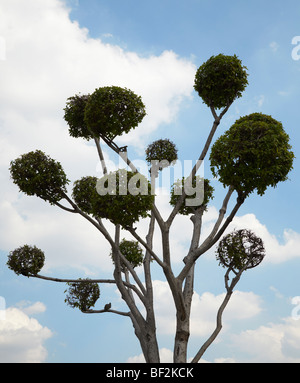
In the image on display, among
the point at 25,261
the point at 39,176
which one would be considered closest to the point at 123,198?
the point at 39,176

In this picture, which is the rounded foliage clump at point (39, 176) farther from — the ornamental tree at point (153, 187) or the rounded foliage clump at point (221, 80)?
the rounded foliage clump at point (221, 80)

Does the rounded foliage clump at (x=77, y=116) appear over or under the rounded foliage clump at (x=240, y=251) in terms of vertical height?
over

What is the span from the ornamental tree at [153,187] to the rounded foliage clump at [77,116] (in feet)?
0.12

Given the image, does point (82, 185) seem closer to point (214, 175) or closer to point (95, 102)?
point (95, 102)

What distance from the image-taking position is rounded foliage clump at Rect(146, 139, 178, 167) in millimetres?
15266

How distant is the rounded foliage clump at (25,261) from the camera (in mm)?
14453

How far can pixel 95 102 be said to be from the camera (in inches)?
472

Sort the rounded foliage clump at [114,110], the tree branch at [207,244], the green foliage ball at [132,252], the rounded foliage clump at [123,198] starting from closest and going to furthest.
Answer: the rounded foliage clump at [123,198] < the tree branch at [207,244] < the rounded foliage clump at [114,110] < the green foliage ball at [132,252]

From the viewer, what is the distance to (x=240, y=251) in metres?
13.8

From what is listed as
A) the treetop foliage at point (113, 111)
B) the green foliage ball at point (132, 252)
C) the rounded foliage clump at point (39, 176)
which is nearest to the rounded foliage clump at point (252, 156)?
the treetop foliage at point (113, 111)

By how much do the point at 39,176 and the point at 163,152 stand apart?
16.5 feet
